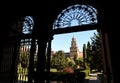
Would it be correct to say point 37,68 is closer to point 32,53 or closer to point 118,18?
point 32,53

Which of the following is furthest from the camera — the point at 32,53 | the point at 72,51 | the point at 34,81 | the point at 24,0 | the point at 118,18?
the point at 72,51

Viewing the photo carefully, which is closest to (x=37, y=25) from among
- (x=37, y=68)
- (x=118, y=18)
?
(x=37, y=68)

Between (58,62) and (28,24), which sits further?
(58,62)

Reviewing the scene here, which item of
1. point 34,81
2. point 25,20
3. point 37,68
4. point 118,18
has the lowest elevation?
point 34,81

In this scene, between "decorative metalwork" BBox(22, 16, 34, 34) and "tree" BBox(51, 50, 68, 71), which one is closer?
"decorative metalwork" BBox(22, 16, 34, 34)

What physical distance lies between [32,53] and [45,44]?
21.0 inches

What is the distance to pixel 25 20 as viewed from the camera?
6008 millimetres

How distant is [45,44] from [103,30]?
6.01 feet

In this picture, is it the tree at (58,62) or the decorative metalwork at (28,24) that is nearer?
the decorative metalwork at (28,24)

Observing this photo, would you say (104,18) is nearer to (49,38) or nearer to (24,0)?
(49,38)

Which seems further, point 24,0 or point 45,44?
point 24,0

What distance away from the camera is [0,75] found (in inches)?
230

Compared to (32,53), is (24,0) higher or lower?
higher

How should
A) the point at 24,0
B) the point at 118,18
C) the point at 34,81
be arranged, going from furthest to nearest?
the point at 24,0
the point at 34,81
the point at 118,18
